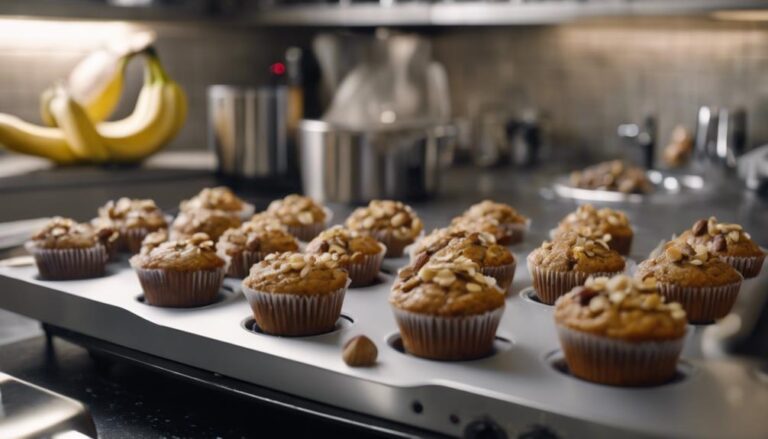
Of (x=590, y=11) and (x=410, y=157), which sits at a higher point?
(x=590, y=11)

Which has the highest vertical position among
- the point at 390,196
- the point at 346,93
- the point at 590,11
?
the point at 590,11

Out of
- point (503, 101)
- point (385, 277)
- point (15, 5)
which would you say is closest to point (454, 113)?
point (503, 101)

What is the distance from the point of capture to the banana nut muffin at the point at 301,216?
1.80 meters

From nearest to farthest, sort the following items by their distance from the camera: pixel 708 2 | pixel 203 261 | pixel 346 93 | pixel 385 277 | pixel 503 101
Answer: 1. pixel 203 261
2. pixel 385 277
3. pixel 708 2
4. pixel 346 93
5. pixel 503 101

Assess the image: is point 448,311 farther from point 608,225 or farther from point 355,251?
point 608,225

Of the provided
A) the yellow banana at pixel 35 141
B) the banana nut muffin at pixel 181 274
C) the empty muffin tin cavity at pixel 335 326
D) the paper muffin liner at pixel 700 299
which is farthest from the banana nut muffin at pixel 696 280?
the yellow banana at pixel 35 141

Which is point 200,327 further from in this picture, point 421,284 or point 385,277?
point 385,277

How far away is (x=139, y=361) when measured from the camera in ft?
3.96

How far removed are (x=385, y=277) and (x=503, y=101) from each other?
204cm

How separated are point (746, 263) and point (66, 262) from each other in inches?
42.2

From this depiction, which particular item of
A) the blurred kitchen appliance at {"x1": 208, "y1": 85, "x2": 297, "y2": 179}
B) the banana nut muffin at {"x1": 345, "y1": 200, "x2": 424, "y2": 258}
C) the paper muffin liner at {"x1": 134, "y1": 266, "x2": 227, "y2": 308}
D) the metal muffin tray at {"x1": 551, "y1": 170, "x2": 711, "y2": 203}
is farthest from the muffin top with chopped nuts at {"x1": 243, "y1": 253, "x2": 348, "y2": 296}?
the blurred kitchen appliance at {"x1": 208, "y1": 85, "x2": 297, "y2": 179}

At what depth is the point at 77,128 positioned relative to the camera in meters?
2.53

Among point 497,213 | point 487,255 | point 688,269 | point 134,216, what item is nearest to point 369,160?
point 497,213

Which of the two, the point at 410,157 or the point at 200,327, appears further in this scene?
the point at 410,157
